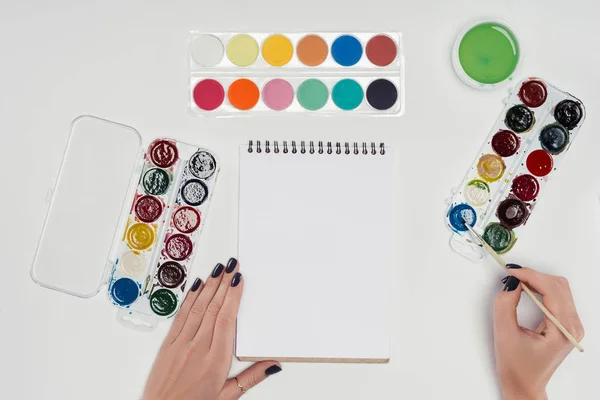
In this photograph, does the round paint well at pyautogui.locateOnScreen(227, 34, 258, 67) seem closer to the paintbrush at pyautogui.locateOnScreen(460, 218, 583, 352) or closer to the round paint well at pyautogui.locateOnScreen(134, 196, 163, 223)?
the round paint well at pyautogui.locateOnScreen(134, 196, 163, 223)

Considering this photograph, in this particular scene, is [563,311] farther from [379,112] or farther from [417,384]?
[379,112]

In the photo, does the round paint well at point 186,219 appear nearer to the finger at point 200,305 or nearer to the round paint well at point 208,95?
the finger at point 200,305

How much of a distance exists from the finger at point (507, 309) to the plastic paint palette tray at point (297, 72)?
0.46 meters

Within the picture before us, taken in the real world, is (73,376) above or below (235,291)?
below

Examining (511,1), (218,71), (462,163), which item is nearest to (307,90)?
(218,71)

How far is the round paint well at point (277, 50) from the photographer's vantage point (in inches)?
51.5

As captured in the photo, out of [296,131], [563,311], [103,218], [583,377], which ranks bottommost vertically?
[583,377]

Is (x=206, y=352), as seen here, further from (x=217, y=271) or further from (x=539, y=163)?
(x=539, y=163)

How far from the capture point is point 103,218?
1.30 metres

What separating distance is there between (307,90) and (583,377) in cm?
90

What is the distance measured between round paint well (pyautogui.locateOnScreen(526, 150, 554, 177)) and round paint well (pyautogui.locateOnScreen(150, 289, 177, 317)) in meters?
0.86

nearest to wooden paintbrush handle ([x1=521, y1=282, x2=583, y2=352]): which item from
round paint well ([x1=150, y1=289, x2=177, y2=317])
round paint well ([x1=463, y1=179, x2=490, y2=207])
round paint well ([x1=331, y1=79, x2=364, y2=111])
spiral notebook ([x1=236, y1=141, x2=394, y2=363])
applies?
round paint well ([x1=463, y1=179, x2=490, y2=207])

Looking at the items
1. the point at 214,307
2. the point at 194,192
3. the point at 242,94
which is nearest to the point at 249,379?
the point at 214,307

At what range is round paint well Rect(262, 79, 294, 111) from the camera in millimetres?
1307
